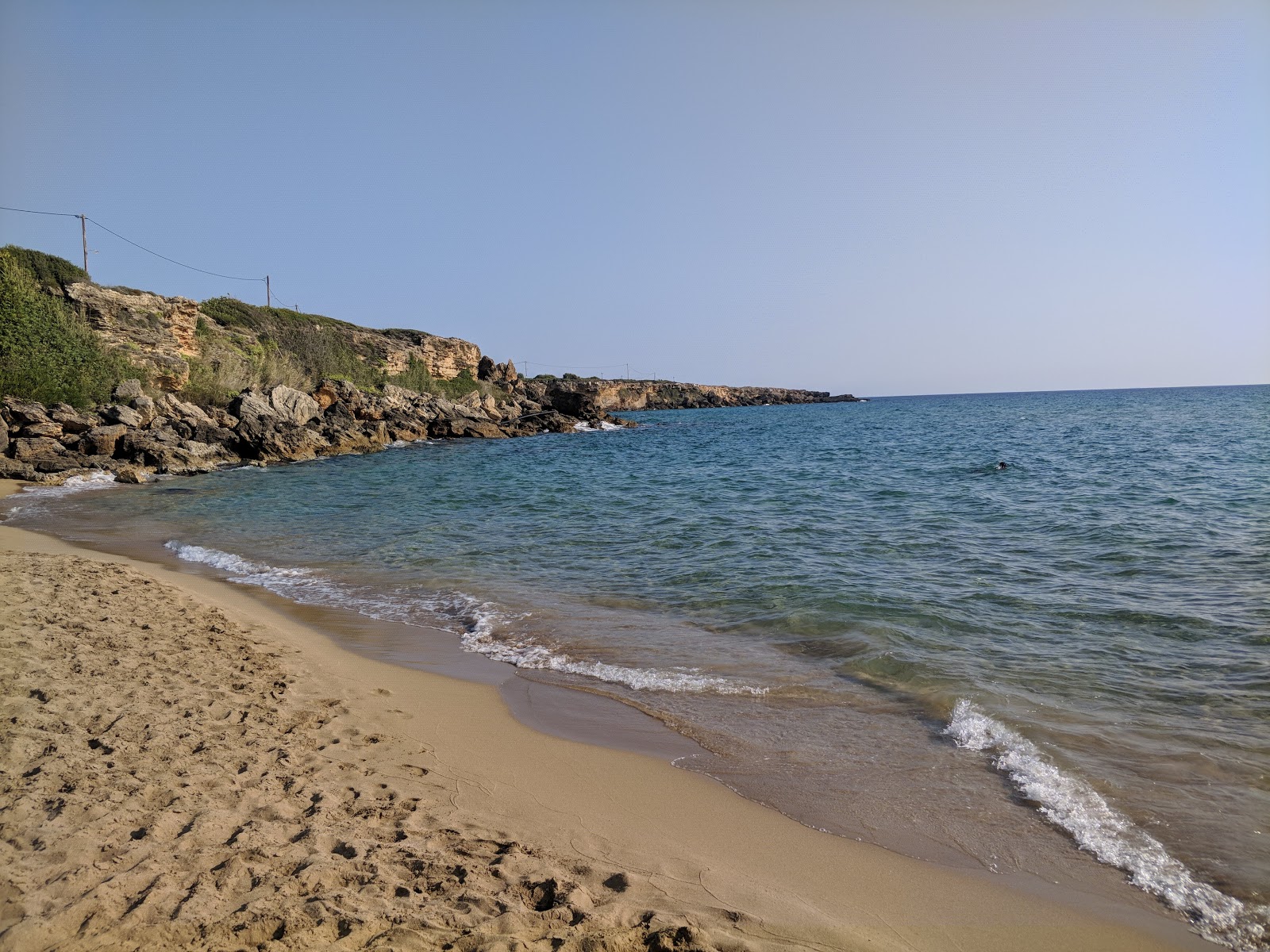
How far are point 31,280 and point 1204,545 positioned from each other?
40.7 metres

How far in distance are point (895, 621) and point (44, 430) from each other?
2752cm

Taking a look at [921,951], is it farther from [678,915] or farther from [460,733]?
[460,733]

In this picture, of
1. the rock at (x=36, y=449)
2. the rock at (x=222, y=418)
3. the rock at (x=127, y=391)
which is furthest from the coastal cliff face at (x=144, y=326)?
the rock at (x=36, y=449)

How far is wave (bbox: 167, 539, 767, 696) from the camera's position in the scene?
252 inches

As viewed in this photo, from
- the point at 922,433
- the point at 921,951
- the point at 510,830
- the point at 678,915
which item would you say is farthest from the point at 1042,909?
the point at 922,433

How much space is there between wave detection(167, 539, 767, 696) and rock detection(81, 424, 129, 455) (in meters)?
14.8

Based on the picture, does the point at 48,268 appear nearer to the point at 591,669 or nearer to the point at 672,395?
the point at 591,669

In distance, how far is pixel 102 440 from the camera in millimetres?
23984

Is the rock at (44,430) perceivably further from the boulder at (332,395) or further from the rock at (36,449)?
the boulder at (332,395)

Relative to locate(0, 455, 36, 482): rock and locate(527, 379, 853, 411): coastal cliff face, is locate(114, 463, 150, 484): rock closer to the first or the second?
locate(0, 455, 36, 482): rock

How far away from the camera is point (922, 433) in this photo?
42.8 m

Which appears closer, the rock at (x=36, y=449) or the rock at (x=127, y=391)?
the rock at (x=36, y=449)

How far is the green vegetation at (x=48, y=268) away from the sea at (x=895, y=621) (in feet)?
79.2

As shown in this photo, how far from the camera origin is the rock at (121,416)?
1017 inches
